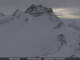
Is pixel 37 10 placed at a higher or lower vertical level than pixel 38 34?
higher

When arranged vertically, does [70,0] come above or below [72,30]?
above

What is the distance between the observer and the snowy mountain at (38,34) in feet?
5.22

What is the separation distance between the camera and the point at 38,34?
1.61 metres

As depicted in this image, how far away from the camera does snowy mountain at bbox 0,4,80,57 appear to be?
159 cm

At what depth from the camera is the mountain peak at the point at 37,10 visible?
160cm

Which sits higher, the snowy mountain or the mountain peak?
the mountain peak

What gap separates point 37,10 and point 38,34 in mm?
315

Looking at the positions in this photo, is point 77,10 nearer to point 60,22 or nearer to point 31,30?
point 60,22

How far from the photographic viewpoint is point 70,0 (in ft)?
5.30

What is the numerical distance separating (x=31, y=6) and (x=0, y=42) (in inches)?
24.4

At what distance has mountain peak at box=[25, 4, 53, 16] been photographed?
63.1 inches

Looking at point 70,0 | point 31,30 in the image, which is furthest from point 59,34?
point 70,0

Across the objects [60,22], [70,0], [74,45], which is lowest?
[74,45]

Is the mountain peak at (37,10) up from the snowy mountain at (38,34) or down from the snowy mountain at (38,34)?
up
